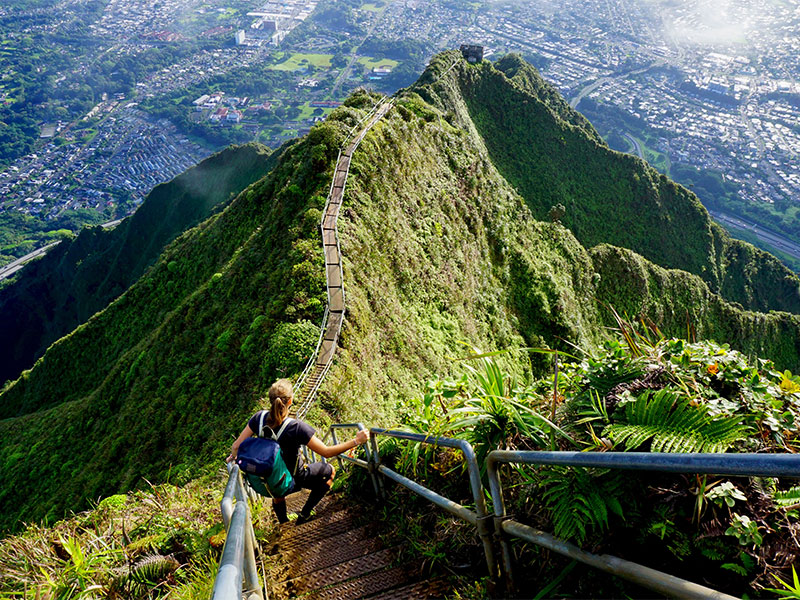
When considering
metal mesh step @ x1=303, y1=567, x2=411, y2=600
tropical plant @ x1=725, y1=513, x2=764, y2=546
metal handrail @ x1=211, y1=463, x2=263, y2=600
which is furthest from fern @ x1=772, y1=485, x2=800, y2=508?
metal mesh step @ x1=303, y1=567, x2=411, y2=600

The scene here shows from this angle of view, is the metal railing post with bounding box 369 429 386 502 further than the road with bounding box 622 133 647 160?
No

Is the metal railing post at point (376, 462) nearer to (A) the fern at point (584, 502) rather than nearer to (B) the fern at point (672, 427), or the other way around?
(A) the fern at point (584, 502)

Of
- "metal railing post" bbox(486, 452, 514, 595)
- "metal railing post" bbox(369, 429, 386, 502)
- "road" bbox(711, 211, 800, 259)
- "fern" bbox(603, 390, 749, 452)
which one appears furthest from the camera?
"road" bbox(711, 211, 800, 259)

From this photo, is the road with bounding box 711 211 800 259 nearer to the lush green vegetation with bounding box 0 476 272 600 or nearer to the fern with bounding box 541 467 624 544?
the fern with bounding box 541 467 624 544

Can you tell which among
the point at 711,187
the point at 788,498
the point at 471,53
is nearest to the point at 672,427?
the point at 788,498

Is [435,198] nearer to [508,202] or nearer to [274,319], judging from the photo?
[508,202]

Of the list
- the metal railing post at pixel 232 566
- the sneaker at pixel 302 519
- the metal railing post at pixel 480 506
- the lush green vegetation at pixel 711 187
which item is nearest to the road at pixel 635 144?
the lush green vegetation at pixel 711 187

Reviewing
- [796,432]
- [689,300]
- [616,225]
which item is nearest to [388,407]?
[796,432]
